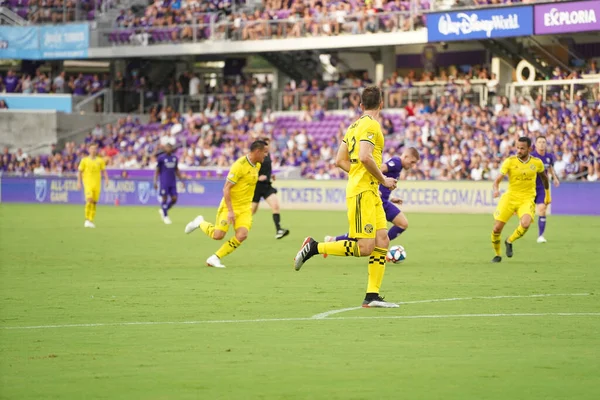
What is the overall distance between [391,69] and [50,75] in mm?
21215

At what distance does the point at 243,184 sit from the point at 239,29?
35.3 m

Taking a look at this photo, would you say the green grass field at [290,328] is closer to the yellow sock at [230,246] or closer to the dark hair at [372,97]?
the yellow sock at [230,246]

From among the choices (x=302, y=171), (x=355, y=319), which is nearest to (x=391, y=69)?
(x=302, y=171)

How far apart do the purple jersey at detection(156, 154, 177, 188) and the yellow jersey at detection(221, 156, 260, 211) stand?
577 inches

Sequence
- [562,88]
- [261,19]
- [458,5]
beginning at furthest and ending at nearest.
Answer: [261,19], [458,5], [562,88]

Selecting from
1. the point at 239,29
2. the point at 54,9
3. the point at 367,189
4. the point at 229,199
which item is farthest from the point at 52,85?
the point at 367,189

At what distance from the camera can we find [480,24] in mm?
43844

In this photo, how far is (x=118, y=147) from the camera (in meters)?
53.7

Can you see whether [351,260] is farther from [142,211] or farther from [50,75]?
[50,75]

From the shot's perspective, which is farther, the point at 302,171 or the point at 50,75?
the point at 50,75

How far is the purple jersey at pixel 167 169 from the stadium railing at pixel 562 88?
1528cm

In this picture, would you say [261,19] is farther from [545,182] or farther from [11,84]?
[545,182]

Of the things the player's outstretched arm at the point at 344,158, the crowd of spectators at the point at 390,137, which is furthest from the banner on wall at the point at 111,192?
the player's outstretched arm at the point at 344,158

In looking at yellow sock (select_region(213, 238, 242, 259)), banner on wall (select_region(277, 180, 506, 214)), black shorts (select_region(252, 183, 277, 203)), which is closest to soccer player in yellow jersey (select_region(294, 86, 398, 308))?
yellow sock (select_region(213, 238, 242, 259))
